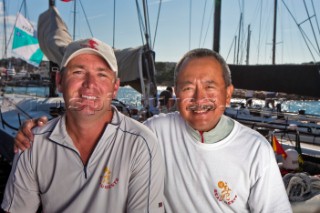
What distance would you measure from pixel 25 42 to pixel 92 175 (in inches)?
415

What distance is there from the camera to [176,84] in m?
2.41

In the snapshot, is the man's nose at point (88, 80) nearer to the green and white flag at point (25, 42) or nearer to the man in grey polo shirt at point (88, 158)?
the man in grey polo shirt at point (88, 158)

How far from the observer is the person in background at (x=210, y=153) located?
6.67ft

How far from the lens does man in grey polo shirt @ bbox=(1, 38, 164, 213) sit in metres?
2.09

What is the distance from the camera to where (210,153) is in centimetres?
215

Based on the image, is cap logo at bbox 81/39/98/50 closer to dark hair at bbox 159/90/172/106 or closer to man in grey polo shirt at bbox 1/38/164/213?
man in grey polo shirt at bbox 1/38/164/213

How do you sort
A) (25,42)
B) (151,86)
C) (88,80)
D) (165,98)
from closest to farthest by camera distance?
(88,80)
(151,86)
(165,98)
(25,42)

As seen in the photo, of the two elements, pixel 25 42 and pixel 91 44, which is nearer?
pixel 91 44

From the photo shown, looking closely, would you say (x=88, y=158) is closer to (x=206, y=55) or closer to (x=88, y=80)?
(x=88, y=80)

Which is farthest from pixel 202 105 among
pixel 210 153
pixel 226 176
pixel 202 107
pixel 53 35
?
pixel 53 35

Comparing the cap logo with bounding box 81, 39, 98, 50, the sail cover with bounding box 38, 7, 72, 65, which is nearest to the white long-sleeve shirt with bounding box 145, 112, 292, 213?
the cap logo with bounding box 81, 39, 98, 50

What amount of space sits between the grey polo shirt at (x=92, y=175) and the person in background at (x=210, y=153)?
148 mm

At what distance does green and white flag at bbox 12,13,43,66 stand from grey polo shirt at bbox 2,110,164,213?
10.2m

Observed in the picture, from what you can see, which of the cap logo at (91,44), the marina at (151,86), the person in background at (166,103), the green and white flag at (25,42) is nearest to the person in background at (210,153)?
the cap logo at (91,44)
